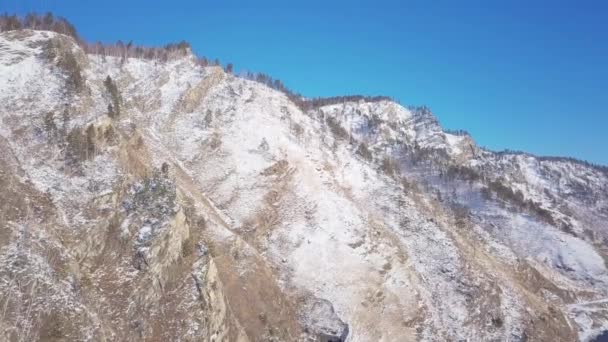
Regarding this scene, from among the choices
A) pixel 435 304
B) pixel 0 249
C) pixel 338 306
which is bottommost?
pixel 0 249

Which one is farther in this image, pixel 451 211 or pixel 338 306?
pixel 451 211

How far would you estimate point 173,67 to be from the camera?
106438 millimetres

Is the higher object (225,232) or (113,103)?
(113,103)

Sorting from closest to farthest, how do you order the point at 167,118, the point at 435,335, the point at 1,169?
the point at 1,169
the point at 435,335
the point at 167,118

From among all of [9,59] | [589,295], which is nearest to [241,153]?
[9,59]

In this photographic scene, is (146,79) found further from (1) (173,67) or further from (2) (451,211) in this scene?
(2) (451,211)

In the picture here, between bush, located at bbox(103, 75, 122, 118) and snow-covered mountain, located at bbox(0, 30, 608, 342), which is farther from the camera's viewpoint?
bush, located at bbox(103, 75, 122, 118)

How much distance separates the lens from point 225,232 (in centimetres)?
5662

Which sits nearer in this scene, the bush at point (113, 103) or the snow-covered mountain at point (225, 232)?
the snow-covered mountain at point (225, 232)

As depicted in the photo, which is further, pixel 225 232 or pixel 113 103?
pixel 113 103

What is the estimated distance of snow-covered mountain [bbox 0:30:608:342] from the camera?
125 ft

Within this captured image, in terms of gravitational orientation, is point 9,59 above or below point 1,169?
above

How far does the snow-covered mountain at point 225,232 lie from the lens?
3800cm

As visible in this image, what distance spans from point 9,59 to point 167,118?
Result: 29.0 m
